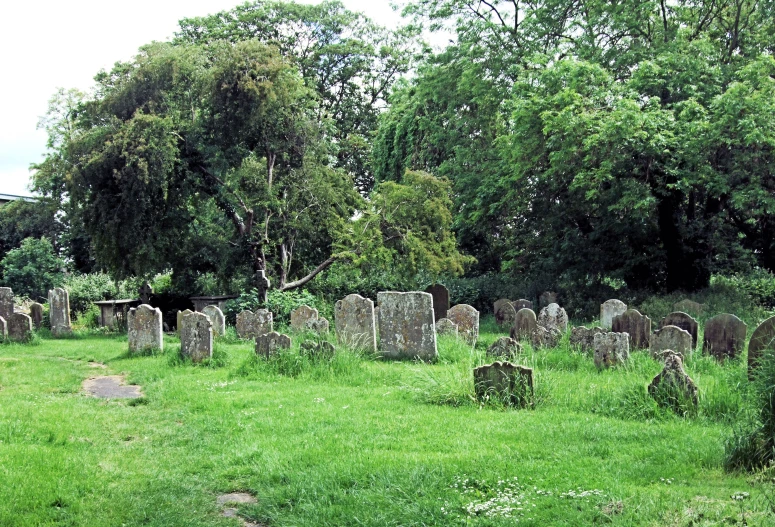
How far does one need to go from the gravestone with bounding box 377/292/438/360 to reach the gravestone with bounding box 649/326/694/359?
347 centimetres

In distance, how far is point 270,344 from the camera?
10.9 meters

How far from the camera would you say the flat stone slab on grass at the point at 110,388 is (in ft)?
31.7

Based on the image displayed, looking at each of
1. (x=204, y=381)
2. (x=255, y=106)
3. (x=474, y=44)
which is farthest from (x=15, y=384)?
(x=474, y=44)

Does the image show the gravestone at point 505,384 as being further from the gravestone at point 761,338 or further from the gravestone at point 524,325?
the gravestone at point 524,325

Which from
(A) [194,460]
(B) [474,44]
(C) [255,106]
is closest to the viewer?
(A) [194,460]

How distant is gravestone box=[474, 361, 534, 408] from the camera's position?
7789mm

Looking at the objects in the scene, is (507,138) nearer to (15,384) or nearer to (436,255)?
(436,255)

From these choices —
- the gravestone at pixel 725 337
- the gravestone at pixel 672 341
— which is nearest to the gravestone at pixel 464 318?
the gravestone at pixel 672 341

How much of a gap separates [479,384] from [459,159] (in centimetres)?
1629

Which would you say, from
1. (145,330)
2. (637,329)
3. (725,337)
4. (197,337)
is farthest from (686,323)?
(145,330)

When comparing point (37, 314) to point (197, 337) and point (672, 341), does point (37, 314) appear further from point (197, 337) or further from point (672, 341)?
point (672, 341)

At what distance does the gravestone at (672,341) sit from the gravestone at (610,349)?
53 cm

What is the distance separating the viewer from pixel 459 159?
23.4 m

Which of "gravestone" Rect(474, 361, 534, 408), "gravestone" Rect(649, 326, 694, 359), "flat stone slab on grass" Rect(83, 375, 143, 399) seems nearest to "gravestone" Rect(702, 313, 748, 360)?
"gravestone" Rect(649, 326, 694, 359)
